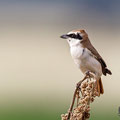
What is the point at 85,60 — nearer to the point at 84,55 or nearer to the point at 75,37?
the point at 84,55

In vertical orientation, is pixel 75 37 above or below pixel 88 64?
above

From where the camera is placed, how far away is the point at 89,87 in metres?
3.17

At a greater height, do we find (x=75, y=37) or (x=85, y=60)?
(x=75, y=37)

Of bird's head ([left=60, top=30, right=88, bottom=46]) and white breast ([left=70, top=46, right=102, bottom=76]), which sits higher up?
bird's head ([left=60, top=30, right=88, bottom=46])

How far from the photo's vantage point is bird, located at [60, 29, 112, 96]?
4086 mm

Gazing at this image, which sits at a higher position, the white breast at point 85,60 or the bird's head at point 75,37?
the bird's head at point 75,37

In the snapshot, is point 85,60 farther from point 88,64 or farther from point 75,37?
point 75,37

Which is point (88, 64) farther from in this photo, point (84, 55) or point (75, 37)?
point (75, 37)

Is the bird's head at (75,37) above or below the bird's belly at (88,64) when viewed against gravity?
above

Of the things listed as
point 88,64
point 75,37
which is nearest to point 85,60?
point 88,64

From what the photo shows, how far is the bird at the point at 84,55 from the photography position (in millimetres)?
4086

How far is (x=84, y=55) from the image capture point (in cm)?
425

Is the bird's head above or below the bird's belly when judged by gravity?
above

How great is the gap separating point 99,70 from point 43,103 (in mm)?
6920
